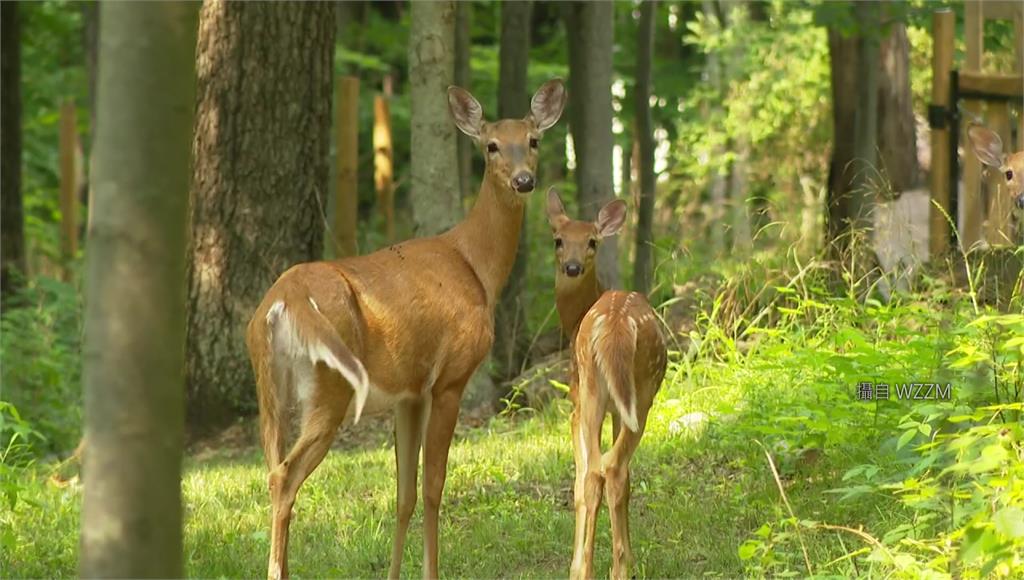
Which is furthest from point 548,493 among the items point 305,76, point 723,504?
point 305,76

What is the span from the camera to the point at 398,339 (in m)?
6.02

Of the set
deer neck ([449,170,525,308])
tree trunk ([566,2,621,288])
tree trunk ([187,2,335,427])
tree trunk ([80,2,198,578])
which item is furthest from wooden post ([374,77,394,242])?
tree trunk ([80,2,198,578])

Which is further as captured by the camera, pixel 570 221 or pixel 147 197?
pixel 570 221

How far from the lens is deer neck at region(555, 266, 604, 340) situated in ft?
22.0

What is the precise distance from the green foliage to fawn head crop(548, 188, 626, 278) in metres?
4.96

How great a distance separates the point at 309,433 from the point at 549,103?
2.21 metres

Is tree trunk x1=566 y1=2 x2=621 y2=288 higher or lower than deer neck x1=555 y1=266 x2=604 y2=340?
higher

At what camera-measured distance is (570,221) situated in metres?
6.72

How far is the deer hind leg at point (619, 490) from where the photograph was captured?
5758mm

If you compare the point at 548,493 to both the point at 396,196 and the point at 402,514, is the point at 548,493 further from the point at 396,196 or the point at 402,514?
the point at 396,196

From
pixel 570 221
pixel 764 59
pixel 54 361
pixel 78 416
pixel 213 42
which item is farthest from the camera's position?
pixel 764 59

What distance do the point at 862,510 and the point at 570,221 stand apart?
1.75m

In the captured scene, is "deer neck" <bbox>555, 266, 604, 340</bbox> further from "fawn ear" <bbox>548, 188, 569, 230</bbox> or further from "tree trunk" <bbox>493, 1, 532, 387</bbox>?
"tree trunk" <bbox>493, 1, 532, 387</bbox>

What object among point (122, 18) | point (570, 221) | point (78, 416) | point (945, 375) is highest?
point (122, 18)
